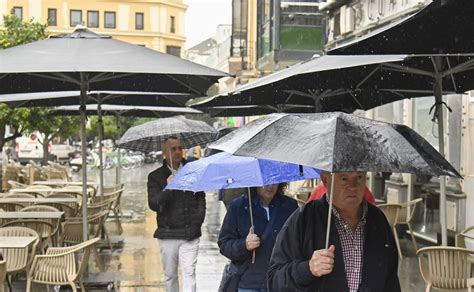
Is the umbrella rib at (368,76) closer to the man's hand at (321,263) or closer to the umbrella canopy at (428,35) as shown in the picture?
the umbrella canopy at (428,35)

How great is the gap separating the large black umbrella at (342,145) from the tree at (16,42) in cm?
1533

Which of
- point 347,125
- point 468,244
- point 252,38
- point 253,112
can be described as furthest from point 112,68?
point 252,38

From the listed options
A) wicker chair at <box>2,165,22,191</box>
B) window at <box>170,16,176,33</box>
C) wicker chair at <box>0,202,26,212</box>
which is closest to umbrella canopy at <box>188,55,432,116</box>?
wicker chair at <box>0,202,26,212</box>

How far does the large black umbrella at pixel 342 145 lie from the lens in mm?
3043

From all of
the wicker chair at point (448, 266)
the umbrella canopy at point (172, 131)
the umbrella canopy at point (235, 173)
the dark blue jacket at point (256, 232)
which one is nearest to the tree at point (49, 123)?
the umbrella canopy at point (172, 131)

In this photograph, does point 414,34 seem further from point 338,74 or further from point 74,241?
point 74,241

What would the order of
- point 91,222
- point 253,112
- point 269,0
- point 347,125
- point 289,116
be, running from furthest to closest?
point 269,0 < point 253,112 < point 91,222 < point 289,116 < point 347,125

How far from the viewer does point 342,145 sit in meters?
3.07

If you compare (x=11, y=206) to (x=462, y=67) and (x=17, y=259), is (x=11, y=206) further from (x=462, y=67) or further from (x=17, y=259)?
(x=462, y=67)

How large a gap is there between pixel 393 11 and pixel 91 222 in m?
6.95

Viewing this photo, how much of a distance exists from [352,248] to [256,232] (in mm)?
1640

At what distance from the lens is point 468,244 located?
8.85 meters

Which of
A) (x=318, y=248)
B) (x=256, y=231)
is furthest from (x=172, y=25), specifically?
(x=318, y=248)

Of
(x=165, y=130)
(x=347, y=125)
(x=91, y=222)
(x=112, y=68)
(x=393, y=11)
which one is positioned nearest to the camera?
(x=347, y=125)
